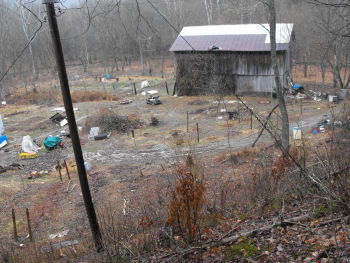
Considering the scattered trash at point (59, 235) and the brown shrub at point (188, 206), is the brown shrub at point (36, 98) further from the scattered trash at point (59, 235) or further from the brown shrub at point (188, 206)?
the brown shrub at point (188, 206)

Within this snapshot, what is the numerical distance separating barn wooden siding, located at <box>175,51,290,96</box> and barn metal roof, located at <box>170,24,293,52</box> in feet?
1.51

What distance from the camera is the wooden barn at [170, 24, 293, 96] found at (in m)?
24.5

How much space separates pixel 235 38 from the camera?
2602 centimetres

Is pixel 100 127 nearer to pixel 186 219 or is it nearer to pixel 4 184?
pixel 4 184

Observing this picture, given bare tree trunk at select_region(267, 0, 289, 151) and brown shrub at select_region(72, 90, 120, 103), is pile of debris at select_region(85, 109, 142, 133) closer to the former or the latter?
brown shrub at select_region(72, 90, 120, 103)

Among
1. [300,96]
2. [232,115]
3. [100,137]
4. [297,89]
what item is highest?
[297,89]

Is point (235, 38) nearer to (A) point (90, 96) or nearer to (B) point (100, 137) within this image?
(B) point (100, 137)

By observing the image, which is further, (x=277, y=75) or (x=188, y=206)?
(x=277, y=75)

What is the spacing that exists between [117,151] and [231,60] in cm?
1253

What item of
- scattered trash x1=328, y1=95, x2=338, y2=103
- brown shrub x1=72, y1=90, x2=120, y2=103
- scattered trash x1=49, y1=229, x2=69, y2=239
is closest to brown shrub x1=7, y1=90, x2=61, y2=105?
brown shrub x1=72, y1=90, x2=120, y2=103

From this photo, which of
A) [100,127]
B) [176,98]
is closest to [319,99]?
[176,98]

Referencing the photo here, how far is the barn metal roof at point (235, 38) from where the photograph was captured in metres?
24.4

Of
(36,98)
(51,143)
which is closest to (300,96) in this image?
(51,143)

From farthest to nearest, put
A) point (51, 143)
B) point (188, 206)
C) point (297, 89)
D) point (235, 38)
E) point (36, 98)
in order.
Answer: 1. point (36, 98)
2. point (235, 38)
3. point (297, 89)
4. point (51, 143)
5. point (188, 206)
